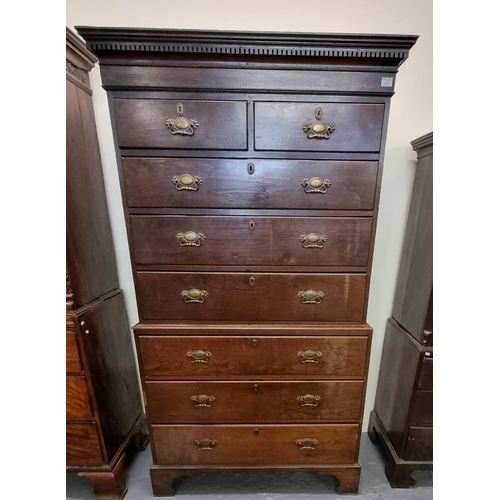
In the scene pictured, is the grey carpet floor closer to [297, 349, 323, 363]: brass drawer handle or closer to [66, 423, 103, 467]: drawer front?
[66, 423, 103, 467]: drawer front

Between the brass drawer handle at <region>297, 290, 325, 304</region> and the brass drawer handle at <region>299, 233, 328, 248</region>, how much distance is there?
188mm

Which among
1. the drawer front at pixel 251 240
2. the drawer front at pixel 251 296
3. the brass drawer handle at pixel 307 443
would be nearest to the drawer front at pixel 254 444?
the brass drawer handle at pixel 307 443

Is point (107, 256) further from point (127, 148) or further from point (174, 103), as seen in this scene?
point (174, 103)

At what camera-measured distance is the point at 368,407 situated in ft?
5.49

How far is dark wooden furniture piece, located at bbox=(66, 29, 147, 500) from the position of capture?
43.1 inches

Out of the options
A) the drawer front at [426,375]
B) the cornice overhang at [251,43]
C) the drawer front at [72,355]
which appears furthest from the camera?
the drawer front at [426,375]

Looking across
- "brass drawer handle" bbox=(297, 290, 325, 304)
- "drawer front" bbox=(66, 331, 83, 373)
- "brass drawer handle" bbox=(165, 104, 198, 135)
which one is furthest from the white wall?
"brass drawer handle" bbox=(297, 290, 325, 304)

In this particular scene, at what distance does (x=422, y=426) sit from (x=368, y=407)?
1.49ft

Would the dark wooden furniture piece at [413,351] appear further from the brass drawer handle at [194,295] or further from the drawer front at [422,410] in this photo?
the brass drawer handle at [194,295]

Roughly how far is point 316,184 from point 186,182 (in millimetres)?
477

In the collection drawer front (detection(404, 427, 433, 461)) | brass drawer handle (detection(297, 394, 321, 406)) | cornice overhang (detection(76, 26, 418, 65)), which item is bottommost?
drawer front (detection(404, 427, 433, 461))

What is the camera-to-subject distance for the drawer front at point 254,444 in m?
1.20

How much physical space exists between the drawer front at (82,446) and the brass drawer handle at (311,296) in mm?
1068
